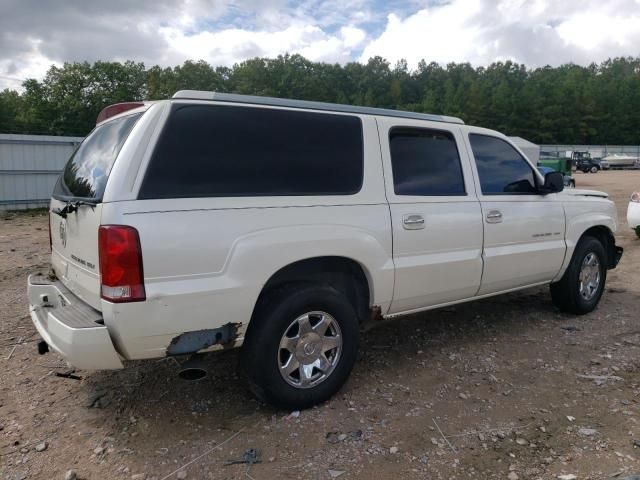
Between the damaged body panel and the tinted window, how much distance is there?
2.47ft

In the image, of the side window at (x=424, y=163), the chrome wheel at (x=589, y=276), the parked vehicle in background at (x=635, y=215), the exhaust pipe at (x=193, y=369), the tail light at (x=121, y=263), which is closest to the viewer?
the tail light at (x=121, y=263)

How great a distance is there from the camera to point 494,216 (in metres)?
4.25

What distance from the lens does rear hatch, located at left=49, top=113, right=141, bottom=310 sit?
2783 millimetres

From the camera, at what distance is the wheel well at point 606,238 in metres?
5.45

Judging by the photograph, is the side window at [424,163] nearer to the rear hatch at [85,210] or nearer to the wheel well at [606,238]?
the rear hatch at [85,210]

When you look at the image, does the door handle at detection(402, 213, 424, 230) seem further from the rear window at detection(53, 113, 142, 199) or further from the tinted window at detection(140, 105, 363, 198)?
the rear window at detection(53, 113, 142, 199)

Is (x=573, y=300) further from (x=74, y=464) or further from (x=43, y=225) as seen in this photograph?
(x=43, y=225)

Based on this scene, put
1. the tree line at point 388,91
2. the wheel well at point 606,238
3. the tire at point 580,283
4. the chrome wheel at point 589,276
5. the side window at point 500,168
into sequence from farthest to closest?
1. the tree line at point 388,91
2. the wheel well at point 606,238
3. the chrome wheel at point 589,276
4. the tire at point 580,283
5. the side window at point 500,168

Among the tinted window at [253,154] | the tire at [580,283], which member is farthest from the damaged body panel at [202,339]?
the tire at [580,283]

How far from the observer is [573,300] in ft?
17.0

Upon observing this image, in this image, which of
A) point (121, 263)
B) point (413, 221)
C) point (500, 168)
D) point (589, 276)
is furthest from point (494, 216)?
point (121, 263)

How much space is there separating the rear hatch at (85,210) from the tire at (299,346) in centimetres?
94

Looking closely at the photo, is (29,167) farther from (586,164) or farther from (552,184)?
(586,164)

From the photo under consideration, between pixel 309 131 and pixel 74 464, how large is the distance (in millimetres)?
2371
